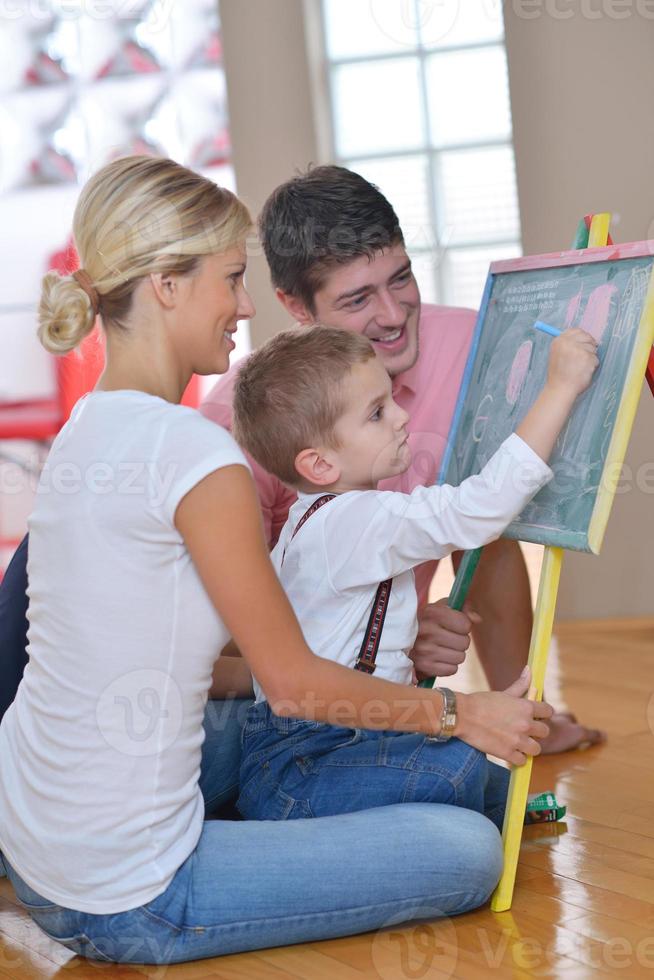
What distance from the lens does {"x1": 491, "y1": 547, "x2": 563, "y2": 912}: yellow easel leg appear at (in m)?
1.63

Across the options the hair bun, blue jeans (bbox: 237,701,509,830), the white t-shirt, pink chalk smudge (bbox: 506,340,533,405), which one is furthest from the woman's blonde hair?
blue jeans (bbox: 237,701,509,830)

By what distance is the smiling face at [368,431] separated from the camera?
1.65 metres

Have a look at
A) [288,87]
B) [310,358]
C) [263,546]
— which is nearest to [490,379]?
[310,358]

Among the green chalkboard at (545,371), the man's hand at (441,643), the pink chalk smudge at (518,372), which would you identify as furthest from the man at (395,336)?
the pink chalk smudge at (518,372)

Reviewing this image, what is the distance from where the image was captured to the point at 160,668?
4.69 ft

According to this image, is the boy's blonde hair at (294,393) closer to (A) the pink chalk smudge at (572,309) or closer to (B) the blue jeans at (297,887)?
(A) the pink chalk smudge at (572,309)

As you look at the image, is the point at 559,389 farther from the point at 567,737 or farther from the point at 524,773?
the point at 567,737

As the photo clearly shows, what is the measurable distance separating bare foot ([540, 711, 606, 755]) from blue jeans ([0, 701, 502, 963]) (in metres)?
0.76

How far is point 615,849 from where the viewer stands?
1.83m

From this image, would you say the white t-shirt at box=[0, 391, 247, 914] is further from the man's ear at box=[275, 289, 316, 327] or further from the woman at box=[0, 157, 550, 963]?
the man's ear at box=[275, 289, 316, 327]

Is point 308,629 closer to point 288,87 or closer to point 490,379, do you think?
point 490,379

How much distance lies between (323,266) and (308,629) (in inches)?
28.7

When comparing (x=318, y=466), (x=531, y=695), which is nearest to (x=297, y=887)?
(x=531, y=695)

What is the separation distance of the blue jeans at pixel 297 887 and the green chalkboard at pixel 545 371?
43 cm
